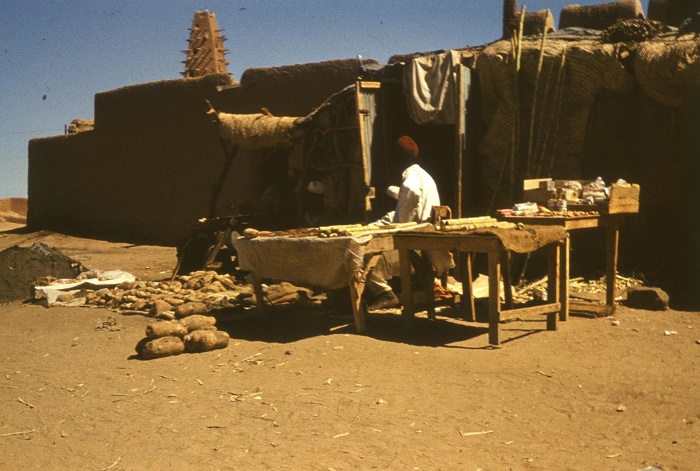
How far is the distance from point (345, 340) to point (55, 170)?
547 inches

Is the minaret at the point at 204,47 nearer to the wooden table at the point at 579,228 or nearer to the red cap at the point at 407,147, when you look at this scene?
the red cap at the point at 407,147

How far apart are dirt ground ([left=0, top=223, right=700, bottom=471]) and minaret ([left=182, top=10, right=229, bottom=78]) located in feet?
49.7

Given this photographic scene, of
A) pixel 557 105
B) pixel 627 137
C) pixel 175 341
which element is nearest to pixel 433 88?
pixel 557 105

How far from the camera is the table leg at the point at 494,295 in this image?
234 inches

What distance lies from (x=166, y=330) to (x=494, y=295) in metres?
2.63

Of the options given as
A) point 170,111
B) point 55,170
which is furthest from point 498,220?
point 55,170

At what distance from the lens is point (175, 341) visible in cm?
650

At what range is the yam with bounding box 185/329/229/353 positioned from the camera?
21.4 feet

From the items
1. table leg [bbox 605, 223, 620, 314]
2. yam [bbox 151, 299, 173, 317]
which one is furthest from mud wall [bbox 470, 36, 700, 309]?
yam [bbox 151, 299, 173, 317]

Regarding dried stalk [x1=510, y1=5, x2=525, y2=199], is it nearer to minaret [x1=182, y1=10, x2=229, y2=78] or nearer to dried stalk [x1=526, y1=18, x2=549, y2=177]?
dried stalk [x1=526, y1=18, x2=549, y2=177]

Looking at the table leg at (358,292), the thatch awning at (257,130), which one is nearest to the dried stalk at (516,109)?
the thatch awning at (257,130)

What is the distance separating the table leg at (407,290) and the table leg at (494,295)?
2.93 feet

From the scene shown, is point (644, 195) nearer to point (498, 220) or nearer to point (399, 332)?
point (498, 220)

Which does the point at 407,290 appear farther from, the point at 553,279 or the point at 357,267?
the point at 553,279
